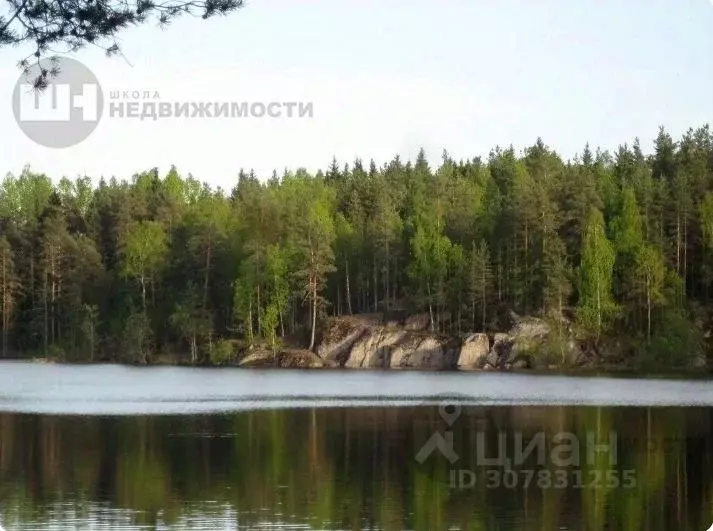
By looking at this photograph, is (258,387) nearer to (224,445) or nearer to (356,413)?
(356,413)

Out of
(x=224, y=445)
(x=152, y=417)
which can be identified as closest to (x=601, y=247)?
(x=152, y=417)

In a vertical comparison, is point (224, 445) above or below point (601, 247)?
below

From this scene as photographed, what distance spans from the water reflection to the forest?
124ft

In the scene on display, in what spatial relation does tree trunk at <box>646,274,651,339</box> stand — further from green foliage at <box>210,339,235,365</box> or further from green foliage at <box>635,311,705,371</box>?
green foliage at <box>210,339,235,365</box>

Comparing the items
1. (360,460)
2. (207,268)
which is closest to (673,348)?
(207,268)

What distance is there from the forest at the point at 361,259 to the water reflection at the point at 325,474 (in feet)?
124

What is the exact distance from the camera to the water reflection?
20172 millimetres

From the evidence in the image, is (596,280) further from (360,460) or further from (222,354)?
(360,460)

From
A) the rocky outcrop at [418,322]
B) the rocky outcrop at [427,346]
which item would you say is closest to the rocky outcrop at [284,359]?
the rocky outcrop at [427,346]

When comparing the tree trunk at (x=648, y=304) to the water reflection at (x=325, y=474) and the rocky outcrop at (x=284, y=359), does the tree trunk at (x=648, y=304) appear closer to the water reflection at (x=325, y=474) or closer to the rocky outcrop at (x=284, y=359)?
the rocky outcrop at (x=284, y=359)

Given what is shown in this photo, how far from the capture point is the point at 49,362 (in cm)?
8412

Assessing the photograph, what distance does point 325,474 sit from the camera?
25234 millimetres

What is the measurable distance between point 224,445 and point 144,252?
60.3m

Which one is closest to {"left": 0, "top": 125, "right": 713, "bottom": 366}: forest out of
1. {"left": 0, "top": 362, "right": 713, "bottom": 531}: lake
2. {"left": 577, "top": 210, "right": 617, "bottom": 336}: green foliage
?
{"left": 577, "top": 210, "right": 617, "bottom": 336}: green foliage
